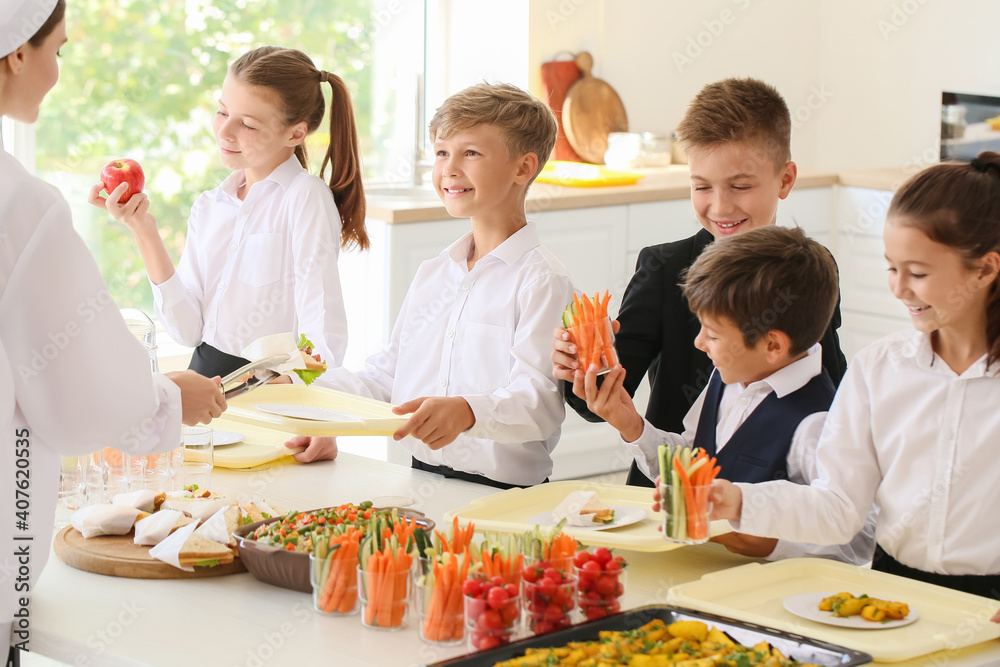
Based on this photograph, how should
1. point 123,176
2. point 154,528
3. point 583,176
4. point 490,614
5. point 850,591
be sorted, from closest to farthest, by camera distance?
point 490,614 < point 850,591 < point 154,528 < point 123,176 < point 583,176

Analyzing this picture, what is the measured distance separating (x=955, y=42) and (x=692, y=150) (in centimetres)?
313

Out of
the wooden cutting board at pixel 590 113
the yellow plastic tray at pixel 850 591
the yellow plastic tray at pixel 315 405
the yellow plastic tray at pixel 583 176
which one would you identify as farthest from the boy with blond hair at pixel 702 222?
the wooden cutting board at pixel 590 113

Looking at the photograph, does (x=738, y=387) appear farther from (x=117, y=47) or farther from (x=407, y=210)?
(x=117, y=47)

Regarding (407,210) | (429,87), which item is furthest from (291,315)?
(429,87)

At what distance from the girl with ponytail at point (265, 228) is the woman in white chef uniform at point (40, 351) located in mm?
1188

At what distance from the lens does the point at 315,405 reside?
2.22 metres

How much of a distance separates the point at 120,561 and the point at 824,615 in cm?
95

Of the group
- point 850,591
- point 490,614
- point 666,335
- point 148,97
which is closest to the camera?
point 490,614

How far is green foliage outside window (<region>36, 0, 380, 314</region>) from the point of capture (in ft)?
12.2

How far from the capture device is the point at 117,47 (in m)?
3.77

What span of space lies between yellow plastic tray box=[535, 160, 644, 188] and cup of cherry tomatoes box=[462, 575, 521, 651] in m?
2.79

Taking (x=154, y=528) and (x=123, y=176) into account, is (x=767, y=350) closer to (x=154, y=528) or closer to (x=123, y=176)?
(x=154, y=528)

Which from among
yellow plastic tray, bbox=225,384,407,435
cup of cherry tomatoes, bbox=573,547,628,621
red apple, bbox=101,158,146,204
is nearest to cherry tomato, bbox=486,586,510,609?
cup of cherry tomatoes, bbox=573,547,628,621

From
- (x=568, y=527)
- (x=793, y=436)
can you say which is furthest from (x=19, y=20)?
(x=793, y=436)
